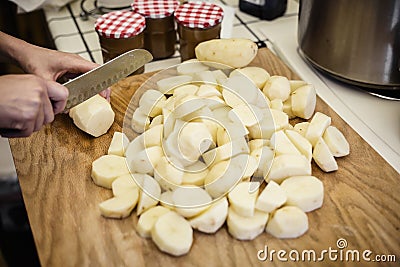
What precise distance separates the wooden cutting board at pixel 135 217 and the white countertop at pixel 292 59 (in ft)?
0.22

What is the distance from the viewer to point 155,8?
1.25 m

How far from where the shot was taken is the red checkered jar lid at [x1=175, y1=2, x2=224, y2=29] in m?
1.18

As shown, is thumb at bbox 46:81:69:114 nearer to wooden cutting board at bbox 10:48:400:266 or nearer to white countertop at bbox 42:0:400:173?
wooden cutting board at bbox 10:48:400:266

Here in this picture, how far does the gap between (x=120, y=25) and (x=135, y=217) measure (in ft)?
1.63

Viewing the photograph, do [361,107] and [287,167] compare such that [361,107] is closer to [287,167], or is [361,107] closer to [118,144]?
[287,167]

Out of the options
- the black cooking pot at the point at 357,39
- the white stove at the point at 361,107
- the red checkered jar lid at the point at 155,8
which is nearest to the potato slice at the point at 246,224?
the white stove at the point at 361,107

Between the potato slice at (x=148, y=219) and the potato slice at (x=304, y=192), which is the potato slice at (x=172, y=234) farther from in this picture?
the potato slice at (x=304, y=192)

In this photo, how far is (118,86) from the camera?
3.77 feet

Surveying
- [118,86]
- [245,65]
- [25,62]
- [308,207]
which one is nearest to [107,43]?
[118,86]

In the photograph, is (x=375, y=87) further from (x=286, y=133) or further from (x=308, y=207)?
(x=308, y=207)

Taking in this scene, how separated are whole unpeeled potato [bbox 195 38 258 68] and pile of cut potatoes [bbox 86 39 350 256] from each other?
4 cm

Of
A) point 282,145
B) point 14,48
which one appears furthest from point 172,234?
point 14,48

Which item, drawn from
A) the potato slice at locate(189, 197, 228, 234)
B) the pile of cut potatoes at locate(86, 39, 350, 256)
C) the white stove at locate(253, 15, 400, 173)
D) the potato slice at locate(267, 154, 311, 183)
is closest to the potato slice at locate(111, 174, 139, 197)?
the pile of cut potatoes at locate(86, 39, 350, 256)

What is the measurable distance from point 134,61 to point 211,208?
37 cm
